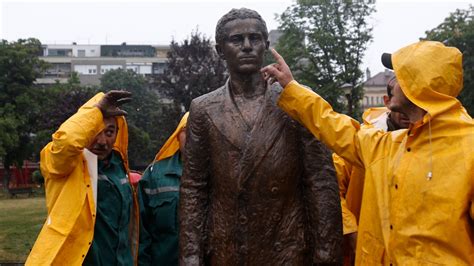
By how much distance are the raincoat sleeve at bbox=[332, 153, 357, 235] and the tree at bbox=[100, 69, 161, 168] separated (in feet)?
90.5

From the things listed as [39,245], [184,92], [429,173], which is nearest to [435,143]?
[429,173]

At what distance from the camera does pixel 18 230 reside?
14789 mm

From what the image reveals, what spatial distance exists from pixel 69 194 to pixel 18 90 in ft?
121

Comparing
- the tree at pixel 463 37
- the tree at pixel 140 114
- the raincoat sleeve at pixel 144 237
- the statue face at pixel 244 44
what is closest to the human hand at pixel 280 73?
the statue face at pixel 244 44

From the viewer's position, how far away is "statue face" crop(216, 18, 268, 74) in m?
3.62

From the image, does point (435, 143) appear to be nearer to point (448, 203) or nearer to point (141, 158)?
point (448, 203)

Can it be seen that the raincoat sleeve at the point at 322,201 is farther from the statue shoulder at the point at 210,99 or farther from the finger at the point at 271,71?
the statue shoulder at the point at 210,99

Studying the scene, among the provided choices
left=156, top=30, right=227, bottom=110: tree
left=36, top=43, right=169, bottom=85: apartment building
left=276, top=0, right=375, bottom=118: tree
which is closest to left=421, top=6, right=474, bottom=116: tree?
left=276, top=0, right=375, bottom=118: tree

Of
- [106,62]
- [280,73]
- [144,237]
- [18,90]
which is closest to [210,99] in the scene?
[280,73]

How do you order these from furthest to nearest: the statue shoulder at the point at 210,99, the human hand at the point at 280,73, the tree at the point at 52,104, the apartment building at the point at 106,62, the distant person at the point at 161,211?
the apartment building at the point at 106,62 → the tree at the point at 52,104 → the distant person at the point at 161,211 → the statue shoulder at the point at 210,99 → the human hand at the point at 280,73

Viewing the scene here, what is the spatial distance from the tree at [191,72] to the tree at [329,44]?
18.8ft

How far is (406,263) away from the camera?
3096 mm

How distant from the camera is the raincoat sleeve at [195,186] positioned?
3707 millimetres

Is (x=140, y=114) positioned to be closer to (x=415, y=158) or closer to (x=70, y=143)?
(x=70, y=143)
